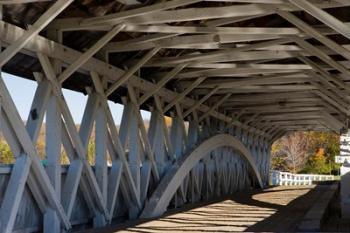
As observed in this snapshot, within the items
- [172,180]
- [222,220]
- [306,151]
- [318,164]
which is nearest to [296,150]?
[306,151]

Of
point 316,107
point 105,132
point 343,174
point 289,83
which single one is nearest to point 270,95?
point 289,83

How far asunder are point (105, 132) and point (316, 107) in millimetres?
11826

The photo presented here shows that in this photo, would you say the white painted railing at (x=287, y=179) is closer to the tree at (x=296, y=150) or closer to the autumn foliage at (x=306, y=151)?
the autumn foliage at (x=306, y=151)

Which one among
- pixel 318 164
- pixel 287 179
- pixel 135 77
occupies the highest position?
pixel 135 77

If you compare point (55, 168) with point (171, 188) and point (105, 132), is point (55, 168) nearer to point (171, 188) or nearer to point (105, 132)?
point (105, 132)

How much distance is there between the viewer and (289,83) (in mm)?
16047

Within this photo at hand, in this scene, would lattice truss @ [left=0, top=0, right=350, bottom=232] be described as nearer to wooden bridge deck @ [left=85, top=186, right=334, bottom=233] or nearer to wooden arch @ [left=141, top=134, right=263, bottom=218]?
wooden arch @ [left=141, top=134, right=263, bottom=218]

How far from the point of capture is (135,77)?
12336 millimetres

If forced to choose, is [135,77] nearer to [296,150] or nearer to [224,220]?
[224,220]

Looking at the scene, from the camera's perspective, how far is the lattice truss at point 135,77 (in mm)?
8547

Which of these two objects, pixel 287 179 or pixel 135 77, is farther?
pixel 287 179

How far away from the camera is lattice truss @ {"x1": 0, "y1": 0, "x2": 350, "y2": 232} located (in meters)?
8.55

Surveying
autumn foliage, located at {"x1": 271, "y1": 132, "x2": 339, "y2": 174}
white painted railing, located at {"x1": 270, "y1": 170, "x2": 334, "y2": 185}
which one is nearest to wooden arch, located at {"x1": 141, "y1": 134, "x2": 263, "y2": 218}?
white painted railing, located at {"x1": 270, "y1": 170, "x2": 334, "y2": 185}

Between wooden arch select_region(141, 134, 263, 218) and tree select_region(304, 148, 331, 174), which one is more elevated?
tree select_region(304, 148, 331, 174)
